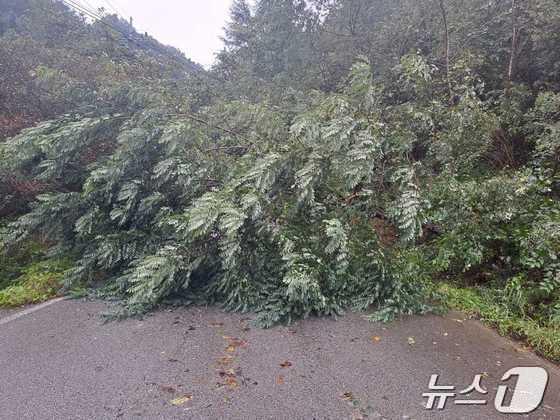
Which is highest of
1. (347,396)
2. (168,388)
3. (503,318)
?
(503,318)

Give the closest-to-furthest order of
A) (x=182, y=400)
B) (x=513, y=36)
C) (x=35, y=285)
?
(x=182, y=400), (x=35, y=285), (x=513, y=36)

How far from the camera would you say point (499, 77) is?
5574 millimetres

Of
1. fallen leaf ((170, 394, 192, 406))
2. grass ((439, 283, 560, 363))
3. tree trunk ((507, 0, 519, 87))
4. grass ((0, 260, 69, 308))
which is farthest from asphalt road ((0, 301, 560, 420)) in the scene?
tree trunk ((507, 0, 519, 87))

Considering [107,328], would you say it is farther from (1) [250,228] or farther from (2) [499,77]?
(2) [499,77]

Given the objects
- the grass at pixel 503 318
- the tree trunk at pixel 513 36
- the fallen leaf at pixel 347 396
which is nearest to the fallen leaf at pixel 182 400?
the fallen leaf at pixel 347 396

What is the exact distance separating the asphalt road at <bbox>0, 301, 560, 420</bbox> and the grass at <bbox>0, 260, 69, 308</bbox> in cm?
39

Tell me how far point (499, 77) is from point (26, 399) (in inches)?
270

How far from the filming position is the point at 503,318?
3.11 metres

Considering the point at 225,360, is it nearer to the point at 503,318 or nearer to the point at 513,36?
the point at 503,318

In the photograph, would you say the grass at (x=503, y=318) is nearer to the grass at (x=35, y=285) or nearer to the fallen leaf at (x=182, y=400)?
the fallen leaf at (x=182, y=400)

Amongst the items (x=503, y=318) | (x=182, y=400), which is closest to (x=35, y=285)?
(x=182, y=400)

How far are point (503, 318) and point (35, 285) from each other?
15.5 feet

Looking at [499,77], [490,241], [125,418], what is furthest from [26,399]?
[499,77]

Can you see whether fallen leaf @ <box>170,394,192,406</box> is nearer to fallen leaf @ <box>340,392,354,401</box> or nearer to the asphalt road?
the asphalt road
